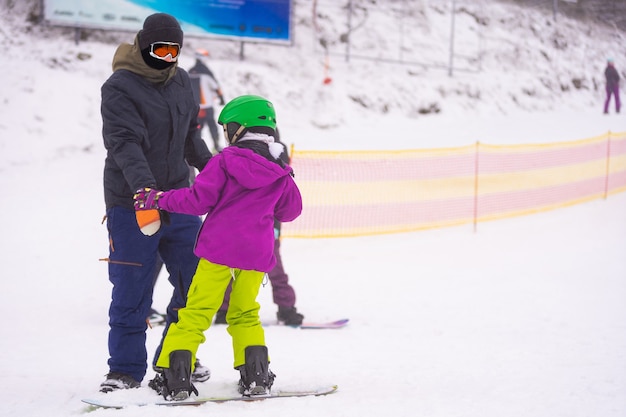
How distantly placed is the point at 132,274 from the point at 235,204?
0.65 meters

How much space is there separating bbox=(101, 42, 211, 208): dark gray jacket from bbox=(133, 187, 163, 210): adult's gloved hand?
6 centimetres

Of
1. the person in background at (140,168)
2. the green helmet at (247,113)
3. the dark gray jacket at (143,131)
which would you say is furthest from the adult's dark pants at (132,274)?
the green helmet at (247,113)

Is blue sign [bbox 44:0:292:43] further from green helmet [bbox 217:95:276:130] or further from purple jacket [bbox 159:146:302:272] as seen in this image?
purple jacket [bbox 159:146:302:272]

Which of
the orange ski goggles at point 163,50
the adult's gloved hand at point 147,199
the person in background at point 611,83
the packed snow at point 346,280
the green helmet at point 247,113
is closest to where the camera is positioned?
the adult's gloved hand at point 147,199

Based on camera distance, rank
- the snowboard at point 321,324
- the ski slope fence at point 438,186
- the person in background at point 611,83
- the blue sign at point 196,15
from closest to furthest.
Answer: the snowboard at point 321,324
the ski slope fence at point 438,186
the blue sign at point 196,15
the person in background at point 611,83

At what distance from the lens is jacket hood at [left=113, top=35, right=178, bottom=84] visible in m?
3.51

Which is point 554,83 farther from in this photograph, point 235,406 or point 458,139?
point 235,406

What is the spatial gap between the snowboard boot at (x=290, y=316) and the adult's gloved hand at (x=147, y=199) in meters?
2.41

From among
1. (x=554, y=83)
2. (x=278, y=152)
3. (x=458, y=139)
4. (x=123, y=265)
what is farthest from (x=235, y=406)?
(x=554, y=83)

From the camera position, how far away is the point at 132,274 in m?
3.55

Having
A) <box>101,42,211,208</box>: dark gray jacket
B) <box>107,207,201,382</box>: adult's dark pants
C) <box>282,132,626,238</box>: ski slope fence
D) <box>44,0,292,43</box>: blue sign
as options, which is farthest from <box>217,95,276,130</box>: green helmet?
<box>44,0,292,43</box>: blue sign

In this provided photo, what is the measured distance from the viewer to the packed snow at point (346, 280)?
3.88 metres

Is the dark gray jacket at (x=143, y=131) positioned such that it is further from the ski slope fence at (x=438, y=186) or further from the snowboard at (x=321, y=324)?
the ski slope fence at (x=438, y=186)

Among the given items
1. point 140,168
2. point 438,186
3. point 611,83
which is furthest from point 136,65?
point 611,83
